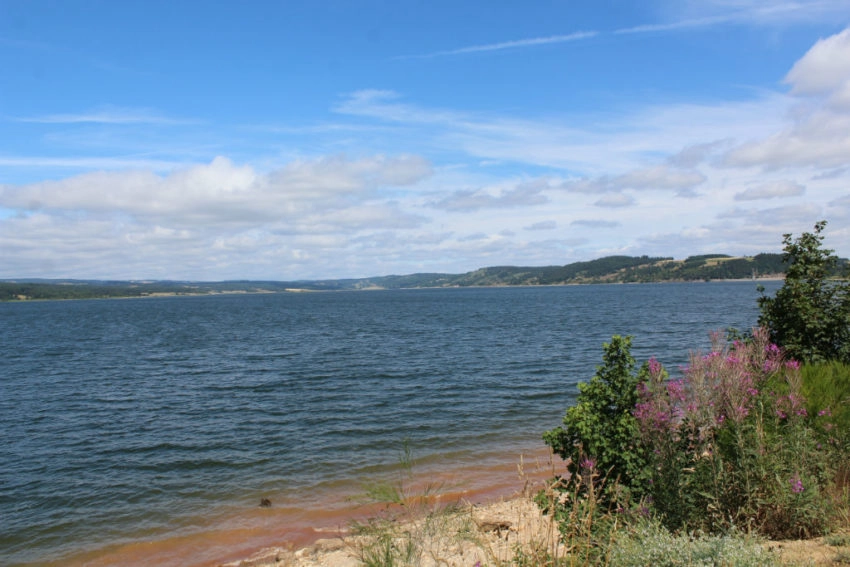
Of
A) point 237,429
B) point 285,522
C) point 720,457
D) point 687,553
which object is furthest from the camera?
point 237,429

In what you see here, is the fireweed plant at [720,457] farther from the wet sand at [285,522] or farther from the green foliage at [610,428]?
the wet sand at [285,522]

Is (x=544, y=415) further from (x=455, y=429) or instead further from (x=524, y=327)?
(x=524, y=327)

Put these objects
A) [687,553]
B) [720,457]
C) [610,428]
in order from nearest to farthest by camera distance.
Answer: [687,553]
[720,457]
[610,428]

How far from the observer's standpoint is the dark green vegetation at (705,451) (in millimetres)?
6695

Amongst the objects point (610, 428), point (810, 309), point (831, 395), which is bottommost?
point (610, 428)

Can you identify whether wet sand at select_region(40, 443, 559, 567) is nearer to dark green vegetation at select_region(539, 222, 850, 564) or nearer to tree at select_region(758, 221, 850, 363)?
dark green vegetation at select_region(539, 222, 850, 564)

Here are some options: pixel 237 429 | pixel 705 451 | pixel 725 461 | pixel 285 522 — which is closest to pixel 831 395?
pixel 725 461

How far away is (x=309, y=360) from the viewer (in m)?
42.6

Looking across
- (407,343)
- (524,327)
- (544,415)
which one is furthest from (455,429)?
(524,327)

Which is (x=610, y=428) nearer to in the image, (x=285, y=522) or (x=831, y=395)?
(x=831, y=395)

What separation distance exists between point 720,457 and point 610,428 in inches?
60.5

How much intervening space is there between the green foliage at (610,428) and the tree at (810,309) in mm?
6147

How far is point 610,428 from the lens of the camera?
7992 millimetres

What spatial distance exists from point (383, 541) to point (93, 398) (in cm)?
3028
